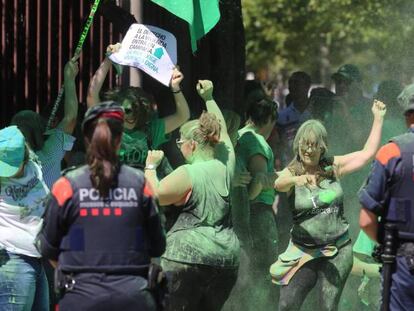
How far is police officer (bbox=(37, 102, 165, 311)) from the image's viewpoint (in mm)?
5562

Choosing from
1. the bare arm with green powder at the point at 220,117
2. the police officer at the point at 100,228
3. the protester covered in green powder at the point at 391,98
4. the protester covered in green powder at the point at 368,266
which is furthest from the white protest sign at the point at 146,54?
the protester covered in green powder at the point at 391,98

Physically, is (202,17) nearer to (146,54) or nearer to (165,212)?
(146,54)

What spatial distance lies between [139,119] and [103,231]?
247 cm

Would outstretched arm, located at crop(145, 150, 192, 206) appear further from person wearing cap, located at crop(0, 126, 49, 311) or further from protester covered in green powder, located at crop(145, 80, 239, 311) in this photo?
person wearing cap, located at crop(0, 126, 49, 311)

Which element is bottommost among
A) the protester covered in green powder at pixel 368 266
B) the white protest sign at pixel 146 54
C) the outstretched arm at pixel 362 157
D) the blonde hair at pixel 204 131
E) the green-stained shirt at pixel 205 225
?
the protester covered in green powder at pixel 368 266

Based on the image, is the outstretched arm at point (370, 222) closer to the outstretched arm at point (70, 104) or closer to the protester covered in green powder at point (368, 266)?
the protester covered in green powder at point (368, 266)

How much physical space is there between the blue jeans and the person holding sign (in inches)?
43.1

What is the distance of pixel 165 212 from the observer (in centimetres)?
788

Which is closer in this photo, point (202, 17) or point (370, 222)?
point (370, 222)

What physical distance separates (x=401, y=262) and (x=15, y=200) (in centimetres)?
239

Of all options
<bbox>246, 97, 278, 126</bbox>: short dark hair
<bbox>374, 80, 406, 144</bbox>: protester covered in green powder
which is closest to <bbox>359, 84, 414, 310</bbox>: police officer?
<bbox>246, 97, 278, 126</bbox>: short dark hair

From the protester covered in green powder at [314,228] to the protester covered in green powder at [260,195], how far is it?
0.72m

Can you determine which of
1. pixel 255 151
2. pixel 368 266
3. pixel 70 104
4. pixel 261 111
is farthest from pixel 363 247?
pixel 70 104

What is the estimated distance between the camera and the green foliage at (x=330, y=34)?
14.4 metres
